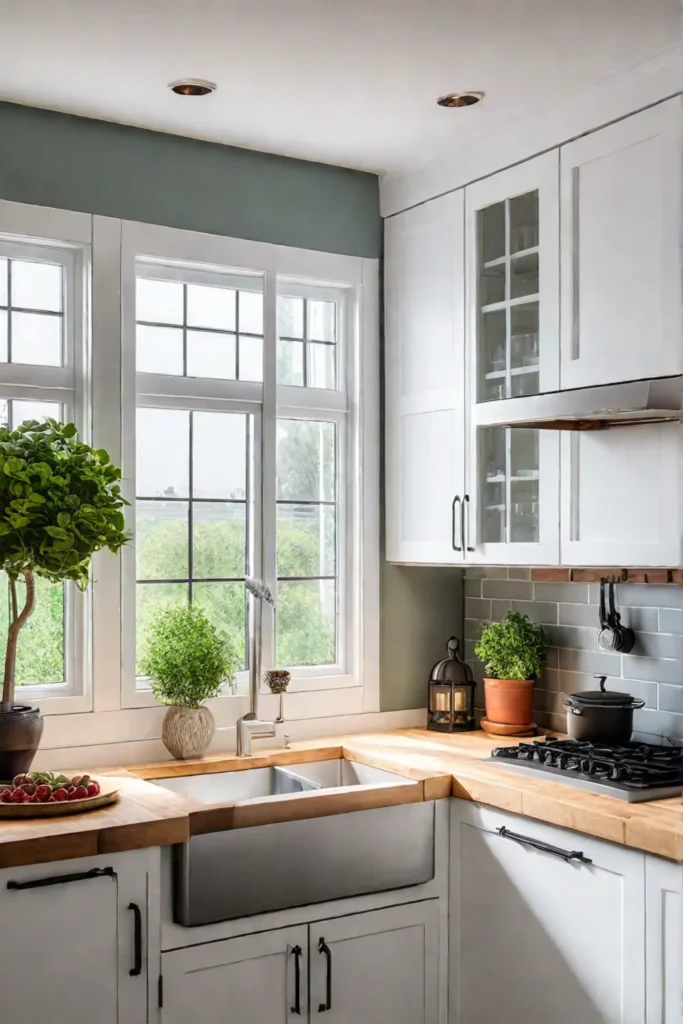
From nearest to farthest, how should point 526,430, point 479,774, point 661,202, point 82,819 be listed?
point 82,819 < point 661,202 < point 479,774 < point 526,430

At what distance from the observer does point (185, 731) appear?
2975mm

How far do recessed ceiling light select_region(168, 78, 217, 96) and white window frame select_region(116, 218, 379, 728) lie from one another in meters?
0.43

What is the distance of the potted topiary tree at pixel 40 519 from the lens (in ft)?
8.25

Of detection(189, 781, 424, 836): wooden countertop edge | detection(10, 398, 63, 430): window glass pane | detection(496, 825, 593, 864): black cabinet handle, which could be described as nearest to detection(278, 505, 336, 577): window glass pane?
detection(10, 398, 63, 430): window glass pane

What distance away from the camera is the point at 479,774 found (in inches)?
108

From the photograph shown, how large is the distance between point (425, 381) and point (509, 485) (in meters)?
0.51

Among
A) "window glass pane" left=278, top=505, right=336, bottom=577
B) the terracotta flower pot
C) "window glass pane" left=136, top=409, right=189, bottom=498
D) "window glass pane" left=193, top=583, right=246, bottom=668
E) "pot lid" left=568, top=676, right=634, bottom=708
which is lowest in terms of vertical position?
the terracotta flower pot

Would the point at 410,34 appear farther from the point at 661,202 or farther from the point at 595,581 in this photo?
the point at 595,581

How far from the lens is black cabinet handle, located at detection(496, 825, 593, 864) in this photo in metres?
2.42

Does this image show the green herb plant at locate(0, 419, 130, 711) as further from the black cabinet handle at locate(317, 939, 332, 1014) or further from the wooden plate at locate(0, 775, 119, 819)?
the black cabinet handle at locate(317, 939, 332, 1014)

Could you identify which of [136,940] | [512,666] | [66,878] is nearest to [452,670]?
[512,666]

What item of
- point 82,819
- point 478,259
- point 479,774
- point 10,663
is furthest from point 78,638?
point 478,259

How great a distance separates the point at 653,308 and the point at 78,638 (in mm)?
1775

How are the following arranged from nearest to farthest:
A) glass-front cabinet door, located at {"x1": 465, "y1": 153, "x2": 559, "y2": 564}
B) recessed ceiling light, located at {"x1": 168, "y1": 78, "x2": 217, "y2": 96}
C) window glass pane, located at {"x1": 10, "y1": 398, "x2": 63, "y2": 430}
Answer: recessed ceiling light, located at {"x1": 168, "y1": 78, "x2": 217, "y2": 96}
glass-front cabinet door, located at {"x1": 465, "y1": 153, "x2": 559, "y2": 564}
window glass pane, located at {"x1": 10, "y1": 398, "x2": 63, "y2": 430}
